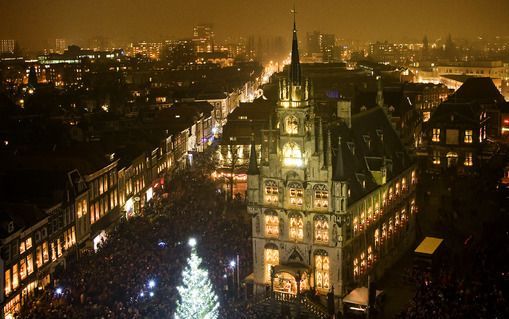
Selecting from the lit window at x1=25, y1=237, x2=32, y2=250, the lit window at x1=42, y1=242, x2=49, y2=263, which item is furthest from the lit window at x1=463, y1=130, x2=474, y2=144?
the lit window at x1=25, y1=237, x2=32, y2=250

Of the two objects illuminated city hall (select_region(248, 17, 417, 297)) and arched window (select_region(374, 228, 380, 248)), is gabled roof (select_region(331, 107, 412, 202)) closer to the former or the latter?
illuminated city hall (select_region(248, 17, 417, 297))

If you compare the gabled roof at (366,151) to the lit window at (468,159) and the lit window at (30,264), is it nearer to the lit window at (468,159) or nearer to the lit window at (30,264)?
the lit window at (30,264)

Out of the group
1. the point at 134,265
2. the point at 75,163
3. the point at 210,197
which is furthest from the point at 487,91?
the point at 134,265

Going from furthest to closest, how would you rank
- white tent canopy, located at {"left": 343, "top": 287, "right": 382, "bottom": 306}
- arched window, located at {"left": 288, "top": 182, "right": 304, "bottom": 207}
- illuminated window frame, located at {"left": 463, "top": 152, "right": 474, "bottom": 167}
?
1. illuminated window frame, located at {"left": 463, "top": 152, "right": 474, "bottom": 167}
2. arched window, located at {"left": 288, "top": 182, "right": 304, "bottom": 207}
3. white tent canopy, located at {"left": 343, "top": 287, "right": 382, "bottom": 306}

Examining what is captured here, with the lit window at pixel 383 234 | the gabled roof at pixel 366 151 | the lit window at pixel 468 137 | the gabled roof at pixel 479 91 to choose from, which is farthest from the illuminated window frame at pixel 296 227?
the gabled roof at pixel 479 91

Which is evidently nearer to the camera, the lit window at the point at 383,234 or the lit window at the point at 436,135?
the lit window at the point at 383,234

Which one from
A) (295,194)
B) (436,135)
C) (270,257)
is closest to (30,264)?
(270,257)

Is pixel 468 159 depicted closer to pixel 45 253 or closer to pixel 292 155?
pixel 292 155

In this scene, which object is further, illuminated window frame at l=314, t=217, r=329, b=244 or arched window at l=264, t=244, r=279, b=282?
arched window at l=264, t=244, r=279, b=282
